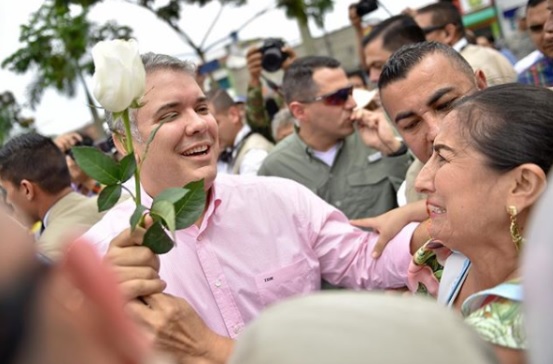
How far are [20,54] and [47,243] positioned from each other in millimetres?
15972

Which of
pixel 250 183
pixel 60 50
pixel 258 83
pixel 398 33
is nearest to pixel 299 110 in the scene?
pixel 398 33

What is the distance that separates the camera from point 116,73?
5.59 feet

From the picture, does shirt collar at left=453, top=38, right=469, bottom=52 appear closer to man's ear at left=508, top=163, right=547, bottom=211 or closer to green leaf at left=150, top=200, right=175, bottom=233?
man's ear at left=508, top=163, right=547, bottom=211

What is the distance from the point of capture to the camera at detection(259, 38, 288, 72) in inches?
216

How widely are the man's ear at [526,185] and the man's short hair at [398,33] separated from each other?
2.82m

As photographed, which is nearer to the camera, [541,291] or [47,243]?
[541,291]

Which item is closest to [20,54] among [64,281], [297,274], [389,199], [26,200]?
[26,200]

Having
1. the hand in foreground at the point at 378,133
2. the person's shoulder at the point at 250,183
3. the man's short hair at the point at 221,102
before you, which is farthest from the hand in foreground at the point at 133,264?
the man's short hair at the point at 221,102

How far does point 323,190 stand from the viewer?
4305mm

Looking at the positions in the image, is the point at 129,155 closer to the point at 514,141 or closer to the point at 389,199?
the point at 514,141

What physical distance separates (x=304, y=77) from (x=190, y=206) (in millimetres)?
2922

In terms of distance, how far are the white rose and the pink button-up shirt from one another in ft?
2.52

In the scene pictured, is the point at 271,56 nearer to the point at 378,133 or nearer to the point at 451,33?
the point at 451,33

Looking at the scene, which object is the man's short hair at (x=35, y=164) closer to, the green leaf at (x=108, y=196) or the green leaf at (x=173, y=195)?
the green leaf at (x=108, y=196)
